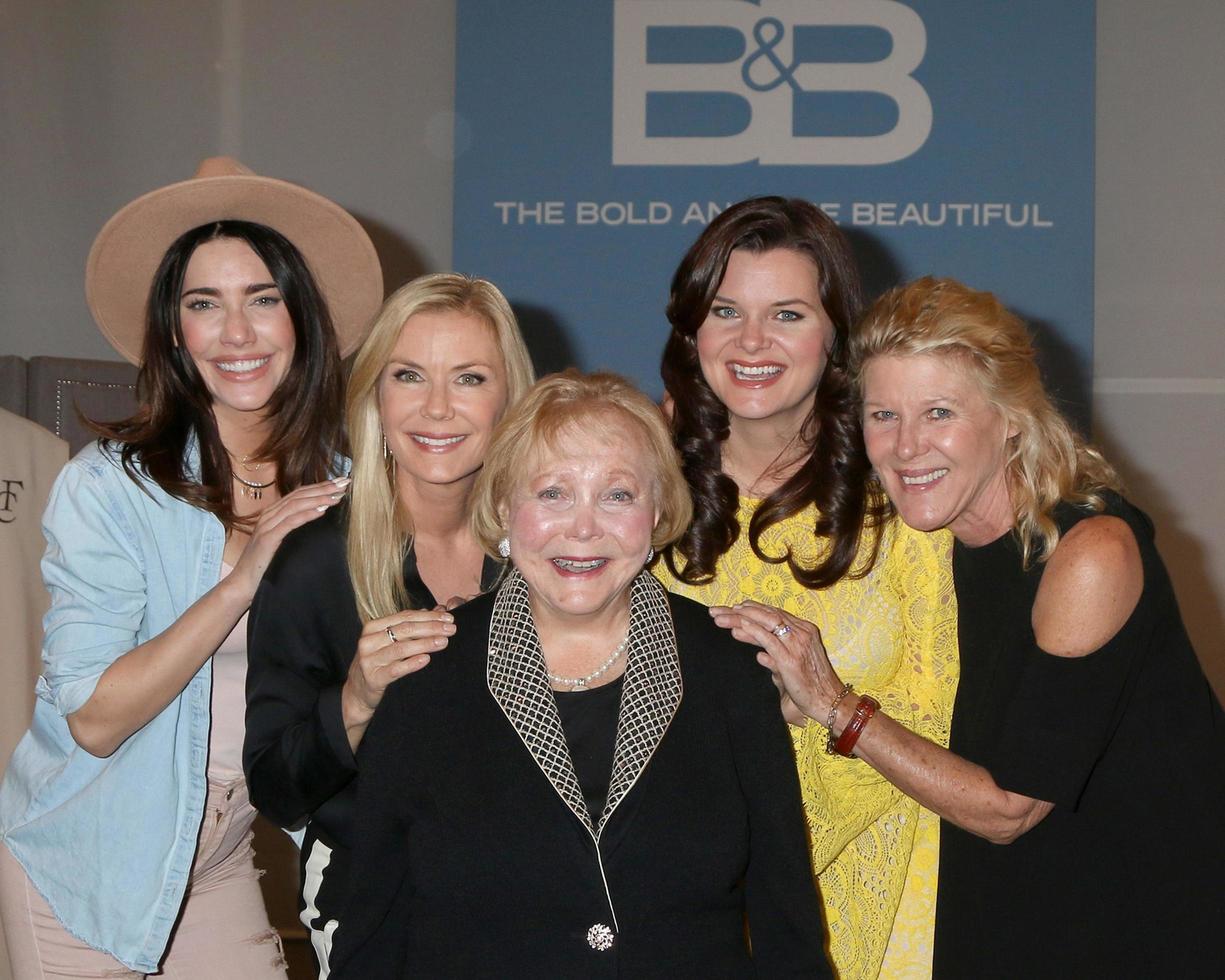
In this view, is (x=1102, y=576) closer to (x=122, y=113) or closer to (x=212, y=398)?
(x=212, y=398)

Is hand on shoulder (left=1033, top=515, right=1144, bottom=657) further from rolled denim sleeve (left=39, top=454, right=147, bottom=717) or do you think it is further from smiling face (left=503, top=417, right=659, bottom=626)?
rolled denim sleeve (left=39, top=454, right=147, bottom=717)

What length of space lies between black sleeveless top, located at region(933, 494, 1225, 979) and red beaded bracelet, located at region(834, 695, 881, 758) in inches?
8.1

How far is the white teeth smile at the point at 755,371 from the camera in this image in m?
2.53

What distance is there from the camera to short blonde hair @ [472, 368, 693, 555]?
207 centimetres

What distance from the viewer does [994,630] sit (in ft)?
7.19

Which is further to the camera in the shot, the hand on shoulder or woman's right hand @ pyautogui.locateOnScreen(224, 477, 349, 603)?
woman's right hand @ pyautogui.locateOnScreen(224, 477, 349, 603)

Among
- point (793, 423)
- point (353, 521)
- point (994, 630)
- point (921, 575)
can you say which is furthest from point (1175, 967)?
point (353, 521)

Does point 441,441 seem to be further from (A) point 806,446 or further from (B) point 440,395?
(A) point 806,446

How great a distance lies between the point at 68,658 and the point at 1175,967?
190 cm

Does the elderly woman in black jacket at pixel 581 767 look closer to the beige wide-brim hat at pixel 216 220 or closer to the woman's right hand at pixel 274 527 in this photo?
the woman's right hand at pixel 274 527

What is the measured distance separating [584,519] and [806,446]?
2.40 ft

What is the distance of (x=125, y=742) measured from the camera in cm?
252

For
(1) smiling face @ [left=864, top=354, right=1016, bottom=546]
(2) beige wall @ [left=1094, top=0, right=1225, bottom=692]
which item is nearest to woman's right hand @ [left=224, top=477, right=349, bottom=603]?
(1) smiling face @ [left=864, top=354, right=1016, bottom=546]

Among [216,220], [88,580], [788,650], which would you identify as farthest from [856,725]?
[216,220]
